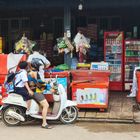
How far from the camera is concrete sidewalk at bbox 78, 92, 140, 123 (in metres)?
10.6

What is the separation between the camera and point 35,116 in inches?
393

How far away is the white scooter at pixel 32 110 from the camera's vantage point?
9914mm

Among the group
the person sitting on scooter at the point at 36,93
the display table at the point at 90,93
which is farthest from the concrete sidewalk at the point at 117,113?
the person sitting on scooter at the point at 36,93

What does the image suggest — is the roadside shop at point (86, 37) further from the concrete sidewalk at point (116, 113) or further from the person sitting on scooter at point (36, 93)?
the person sitting on scooter at point (36, 93)

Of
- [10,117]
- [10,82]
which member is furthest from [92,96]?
[10,117]

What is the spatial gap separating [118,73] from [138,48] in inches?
40.8

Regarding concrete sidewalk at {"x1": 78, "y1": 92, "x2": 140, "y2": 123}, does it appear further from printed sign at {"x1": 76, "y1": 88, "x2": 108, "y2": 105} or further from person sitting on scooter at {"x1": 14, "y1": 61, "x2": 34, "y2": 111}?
person sitting on scooter at {"x1": 14, "y1": 61, "x2": 34, "y2": 111}

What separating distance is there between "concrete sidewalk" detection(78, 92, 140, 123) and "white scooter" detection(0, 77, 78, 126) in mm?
564

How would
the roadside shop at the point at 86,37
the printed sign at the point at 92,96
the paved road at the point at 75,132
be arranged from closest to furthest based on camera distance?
the paved road at the point at 75,132 → the printed sign at the point at 92,96 → the roadside shop at the point at 86,37

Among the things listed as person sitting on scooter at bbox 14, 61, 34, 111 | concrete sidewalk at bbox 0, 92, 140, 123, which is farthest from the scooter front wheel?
person sitting on scooter at bbox 14, 61, 34, 111

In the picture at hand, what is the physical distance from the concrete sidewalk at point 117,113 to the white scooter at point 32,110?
0.56 meters

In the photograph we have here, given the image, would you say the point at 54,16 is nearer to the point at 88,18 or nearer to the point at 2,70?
the point at 88,18

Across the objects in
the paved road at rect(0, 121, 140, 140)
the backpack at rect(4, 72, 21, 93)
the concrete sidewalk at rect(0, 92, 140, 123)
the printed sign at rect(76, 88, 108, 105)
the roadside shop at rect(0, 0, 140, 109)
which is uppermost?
the roadside shop at rect(0, 0, 140, 109)

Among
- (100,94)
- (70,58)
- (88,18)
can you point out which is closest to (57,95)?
(100,94)
